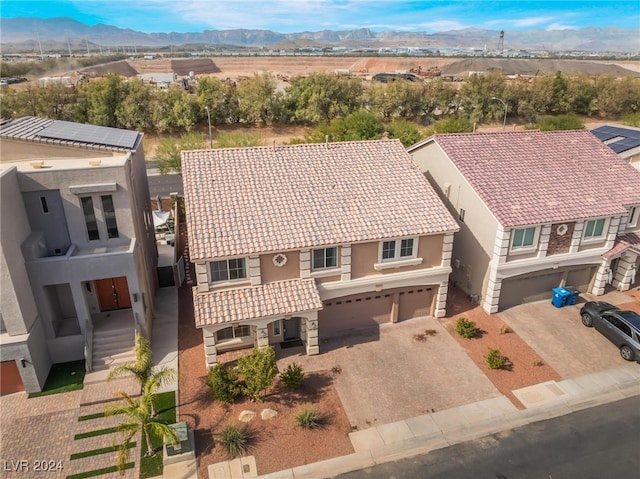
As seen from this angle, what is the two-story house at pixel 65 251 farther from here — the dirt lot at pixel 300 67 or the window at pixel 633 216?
the dirt lot at pixel 300 67

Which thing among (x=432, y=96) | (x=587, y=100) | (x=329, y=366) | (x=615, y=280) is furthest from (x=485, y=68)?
(x=329, y=366)

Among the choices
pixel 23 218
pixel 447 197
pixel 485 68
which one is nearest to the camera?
pixel 23 218

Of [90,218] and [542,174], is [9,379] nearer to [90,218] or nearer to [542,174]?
[90,218]

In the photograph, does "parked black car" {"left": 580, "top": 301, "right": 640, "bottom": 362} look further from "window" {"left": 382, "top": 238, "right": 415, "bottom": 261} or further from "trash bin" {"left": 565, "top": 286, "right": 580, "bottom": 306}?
"window" {"left": 382, "top": 238, "right": 415, "bottom": 261}

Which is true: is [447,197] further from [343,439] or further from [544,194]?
[343,439]

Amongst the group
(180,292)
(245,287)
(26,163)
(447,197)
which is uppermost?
(26,163)

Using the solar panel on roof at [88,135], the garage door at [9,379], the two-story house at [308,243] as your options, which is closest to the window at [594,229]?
the two-story house at [308,243]
